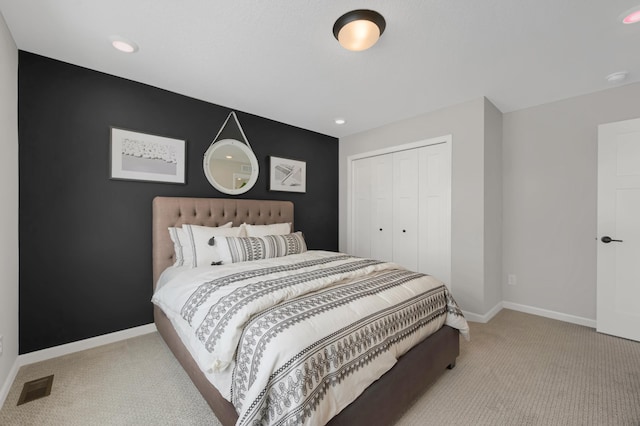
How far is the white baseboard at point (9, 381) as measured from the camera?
5.51ft

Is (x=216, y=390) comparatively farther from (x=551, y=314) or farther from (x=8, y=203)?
(x=551, y=314)

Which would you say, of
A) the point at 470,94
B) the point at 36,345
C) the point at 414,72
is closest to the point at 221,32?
the point at 414,72

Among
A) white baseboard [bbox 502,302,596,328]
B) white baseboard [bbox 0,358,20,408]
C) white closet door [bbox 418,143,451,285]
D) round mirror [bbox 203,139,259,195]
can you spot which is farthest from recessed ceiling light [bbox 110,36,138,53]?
white baseboard [bbox 502,302,596,328]

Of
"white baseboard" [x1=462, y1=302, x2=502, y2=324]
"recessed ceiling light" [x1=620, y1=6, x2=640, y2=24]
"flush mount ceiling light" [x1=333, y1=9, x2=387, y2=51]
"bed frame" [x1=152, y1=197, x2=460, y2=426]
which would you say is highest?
"recessed ceiling light" [x1=620, y1=6, x2=640, y2=24]

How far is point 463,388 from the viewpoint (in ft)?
6.04

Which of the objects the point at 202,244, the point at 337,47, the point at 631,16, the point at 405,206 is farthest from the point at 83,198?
the point at 631,16

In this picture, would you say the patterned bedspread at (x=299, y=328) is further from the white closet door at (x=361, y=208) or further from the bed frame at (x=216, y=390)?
the white closet door at (x=361, y=208)

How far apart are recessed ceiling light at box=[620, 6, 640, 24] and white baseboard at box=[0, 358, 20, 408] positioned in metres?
4.52

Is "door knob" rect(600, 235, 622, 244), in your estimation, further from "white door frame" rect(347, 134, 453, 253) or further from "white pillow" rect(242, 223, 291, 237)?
"white pillow" rect(242, 223, 291, 237)

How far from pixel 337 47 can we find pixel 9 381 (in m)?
3.26

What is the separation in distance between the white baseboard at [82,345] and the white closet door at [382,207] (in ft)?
9.55

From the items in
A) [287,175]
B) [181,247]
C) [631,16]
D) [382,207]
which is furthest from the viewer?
[382,207]

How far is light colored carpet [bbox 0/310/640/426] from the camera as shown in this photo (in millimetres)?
1574

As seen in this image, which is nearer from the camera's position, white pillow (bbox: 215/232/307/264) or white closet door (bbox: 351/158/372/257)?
white pillow (bbox: 215/232/307/264)
